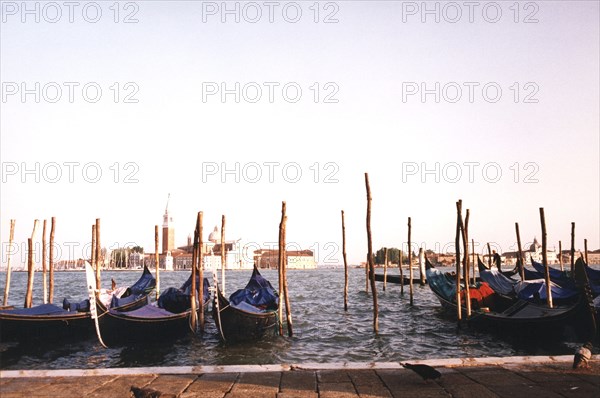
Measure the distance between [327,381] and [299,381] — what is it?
10.0 inches

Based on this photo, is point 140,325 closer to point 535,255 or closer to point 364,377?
point 364,377

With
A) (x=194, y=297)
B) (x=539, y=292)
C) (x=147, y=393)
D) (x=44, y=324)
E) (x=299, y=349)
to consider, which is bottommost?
(x=299, y=349)

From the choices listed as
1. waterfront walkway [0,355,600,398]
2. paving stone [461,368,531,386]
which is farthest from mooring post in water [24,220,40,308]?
paving stone [461,368,531,386]

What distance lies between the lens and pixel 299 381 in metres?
4.47

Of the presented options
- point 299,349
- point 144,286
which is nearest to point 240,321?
point 299,349

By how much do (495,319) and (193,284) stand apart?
6586 mm

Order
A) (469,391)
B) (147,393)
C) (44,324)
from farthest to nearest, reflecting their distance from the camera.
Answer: (44,324) < (469,391) < (147,393)

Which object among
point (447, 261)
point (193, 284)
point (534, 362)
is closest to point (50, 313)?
point (193, 284)

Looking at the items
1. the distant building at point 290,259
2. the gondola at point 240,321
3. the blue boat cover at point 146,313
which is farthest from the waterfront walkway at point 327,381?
the distant building at point 290,259

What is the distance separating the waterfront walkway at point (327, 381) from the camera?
407 cm

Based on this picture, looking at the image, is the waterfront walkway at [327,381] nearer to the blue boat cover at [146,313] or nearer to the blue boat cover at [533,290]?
the blue boat cover at [146,313]

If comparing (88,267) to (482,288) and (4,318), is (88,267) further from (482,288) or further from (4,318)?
(482,288)

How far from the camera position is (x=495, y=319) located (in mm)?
10484

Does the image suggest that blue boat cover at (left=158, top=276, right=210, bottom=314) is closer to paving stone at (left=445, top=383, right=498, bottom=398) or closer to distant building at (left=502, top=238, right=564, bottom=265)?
paving stone at (left=445, top=383, right=498, bottom=398)
